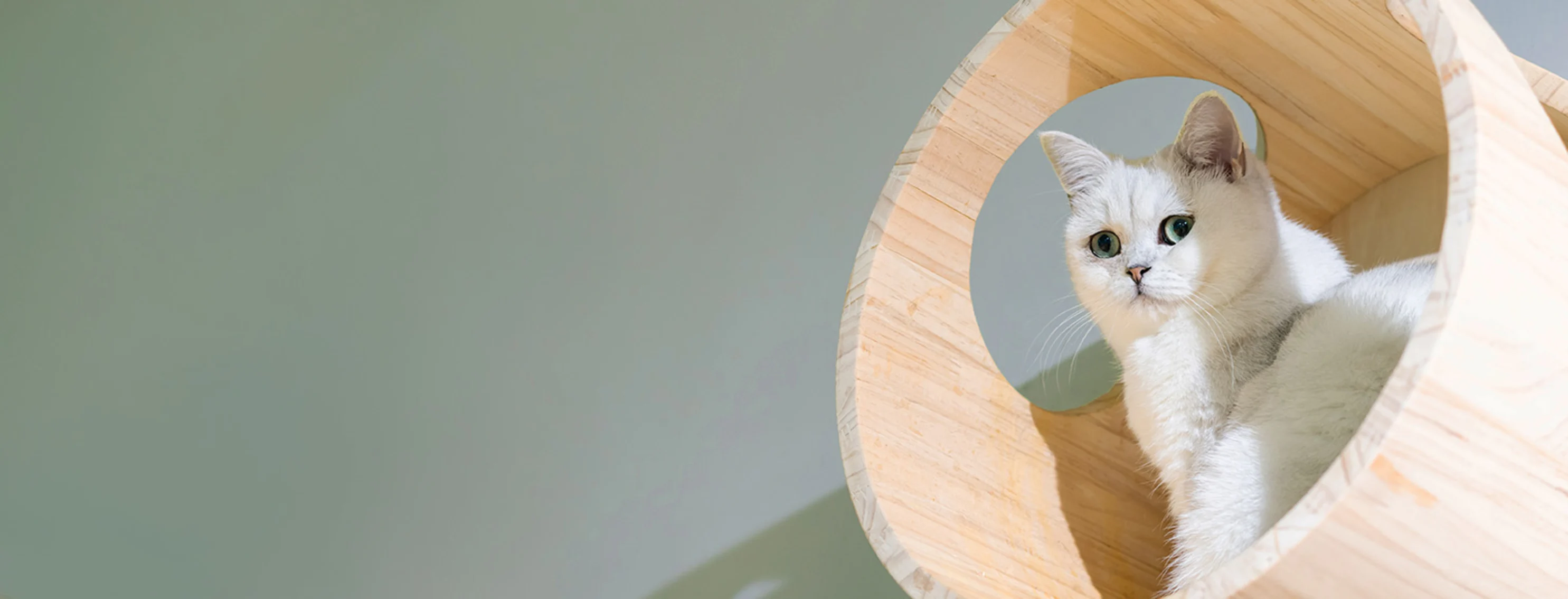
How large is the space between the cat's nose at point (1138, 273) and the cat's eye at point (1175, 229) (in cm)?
4

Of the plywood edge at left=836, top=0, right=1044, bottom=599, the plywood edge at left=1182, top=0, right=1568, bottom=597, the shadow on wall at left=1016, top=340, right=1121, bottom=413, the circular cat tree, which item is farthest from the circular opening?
the plywood edge at left=1182, top=0, right=1568, bottom=597

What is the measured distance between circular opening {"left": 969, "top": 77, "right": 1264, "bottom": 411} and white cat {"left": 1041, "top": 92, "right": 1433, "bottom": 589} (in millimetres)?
372

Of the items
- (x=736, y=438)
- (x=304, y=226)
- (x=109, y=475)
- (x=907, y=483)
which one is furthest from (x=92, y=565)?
(x=907, y=483)

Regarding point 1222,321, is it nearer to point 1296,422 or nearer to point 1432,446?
point 1296,422

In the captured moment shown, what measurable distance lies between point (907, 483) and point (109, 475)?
5.36ft

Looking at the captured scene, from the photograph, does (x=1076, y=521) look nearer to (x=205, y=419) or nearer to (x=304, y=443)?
(x=304, y=443)

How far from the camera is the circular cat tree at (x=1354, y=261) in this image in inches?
17.0

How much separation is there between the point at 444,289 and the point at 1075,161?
3.58 feet

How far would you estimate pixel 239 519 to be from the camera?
5.47 ft

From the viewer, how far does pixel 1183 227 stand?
2.67 ft

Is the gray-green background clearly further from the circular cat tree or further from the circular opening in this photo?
the circular cat tree

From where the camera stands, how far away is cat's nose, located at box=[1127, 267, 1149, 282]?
79cm

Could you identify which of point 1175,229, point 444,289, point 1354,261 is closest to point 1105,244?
point 1175,229

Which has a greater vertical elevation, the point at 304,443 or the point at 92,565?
the point at 304,443
